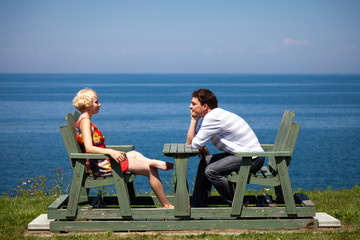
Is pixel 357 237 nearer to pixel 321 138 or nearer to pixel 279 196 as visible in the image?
pixel 279 196

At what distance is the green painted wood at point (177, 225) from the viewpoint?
18.1 ft

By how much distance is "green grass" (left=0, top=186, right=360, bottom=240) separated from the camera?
5320 mm

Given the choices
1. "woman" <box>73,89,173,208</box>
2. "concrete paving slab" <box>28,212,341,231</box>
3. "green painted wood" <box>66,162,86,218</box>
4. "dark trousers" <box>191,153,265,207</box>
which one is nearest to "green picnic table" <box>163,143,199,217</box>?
"woman" <box>73,89,173,208</box>

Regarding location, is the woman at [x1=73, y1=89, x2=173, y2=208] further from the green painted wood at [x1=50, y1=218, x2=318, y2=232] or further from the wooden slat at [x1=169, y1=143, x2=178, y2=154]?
the green painted wood at [x1=50, y1=218, x2=318, y2=232]

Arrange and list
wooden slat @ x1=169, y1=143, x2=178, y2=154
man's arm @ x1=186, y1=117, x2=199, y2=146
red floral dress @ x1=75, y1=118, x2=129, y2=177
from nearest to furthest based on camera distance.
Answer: wooden slat @ x1=169, y1=143, x2=178, y2=154 < red floral dress @ x1=75, y1=118, x2=129, y2=177 < man's arm @ x1=186, y1=117, x2=199, y2=146

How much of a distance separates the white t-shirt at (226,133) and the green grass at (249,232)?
0.97 m

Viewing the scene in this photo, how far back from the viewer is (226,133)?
225 inches

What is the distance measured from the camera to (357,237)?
17.4 ft

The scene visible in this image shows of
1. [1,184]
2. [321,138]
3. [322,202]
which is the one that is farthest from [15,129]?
[322,202]

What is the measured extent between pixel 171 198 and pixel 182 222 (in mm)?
740

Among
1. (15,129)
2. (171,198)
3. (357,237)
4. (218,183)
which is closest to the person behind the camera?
(357,237)

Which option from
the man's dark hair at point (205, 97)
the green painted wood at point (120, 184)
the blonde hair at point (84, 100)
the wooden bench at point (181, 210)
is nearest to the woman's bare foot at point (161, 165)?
the wooden bench at point (181, 210)

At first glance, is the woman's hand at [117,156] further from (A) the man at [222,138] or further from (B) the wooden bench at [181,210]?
(A) the man at [222,138]

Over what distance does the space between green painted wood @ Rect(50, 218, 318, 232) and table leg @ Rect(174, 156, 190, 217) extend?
115 mm
